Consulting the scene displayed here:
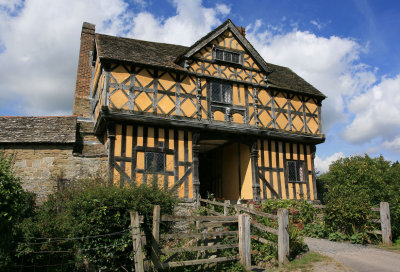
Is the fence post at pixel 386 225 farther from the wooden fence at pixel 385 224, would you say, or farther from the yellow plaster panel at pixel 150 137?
the yellow plaster panel at pixel 150 137

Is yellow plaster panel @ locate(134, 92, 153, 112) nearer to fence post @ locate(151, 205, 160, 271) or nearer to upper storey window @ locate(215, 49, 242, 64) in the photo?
upper storey window @ locate(215, 49, 242, 64)

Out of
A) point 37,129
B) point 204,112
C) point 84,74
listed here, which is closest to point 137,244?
point 204,112

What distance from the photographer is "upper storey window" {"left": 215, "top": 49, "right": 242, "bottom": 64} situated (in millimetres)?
15664

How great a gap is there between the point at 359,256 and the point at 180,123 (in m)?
8.38

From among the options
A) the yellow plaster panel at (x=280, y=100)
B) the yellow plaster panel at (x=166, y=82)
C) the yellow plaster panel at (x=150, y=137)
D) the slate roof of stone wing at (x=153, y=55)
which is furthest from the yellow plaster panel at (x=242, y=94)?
the yellow plaster panel at (x=150, y=137)

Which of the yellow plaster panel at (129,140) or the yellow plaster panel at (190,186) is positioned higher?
the yellow plaster panel at (129,140)

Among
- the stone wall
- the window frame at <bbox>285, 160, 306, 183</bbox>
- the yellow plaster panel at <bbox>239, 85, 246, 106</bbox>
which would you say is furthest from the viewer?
the window frame at <bbox>285, 160, 306, 183</bbox>

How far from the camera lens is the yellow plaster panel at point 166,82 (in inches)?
561

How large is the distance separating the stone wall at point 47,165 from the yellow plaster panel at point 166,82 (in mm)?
4076

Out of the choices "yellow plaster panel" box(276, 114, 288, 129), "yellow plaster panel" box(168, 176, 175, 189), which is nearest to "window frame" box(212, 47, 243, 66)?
"yellow plaster panel" box(276, 114, 288, 129)

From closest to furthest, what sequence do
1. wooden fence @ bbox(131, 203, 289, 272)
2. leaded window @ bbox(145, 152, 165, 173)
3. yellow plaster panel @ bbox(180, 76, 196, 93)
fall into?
wooden fence @ bbox(131, 203, 289, 272)
leaded window @ bbox(145, 152, 165, 173)
yellow plaster panel @ bbox(180, 76, 196, 93)

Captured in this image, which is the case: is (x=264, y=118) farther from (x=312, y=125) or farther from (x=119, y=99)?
(x=119, y=99)

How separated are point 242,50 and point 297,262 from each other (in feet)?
36.1

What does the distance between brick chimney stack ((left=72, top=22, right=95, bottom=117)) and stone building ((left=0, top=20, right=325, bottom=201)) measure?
5 cm
